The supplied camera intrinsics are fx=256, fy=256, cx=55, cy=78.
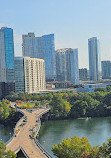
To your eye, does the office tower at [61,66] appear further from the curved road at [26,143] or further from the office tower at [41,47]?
the curved road at [26,143]

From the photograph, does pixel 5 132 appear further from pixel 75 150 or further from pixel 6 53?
pixel 6 53

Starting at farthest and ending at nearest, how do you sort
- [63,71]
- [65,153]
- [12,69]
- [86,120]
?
1. [63,71]
2. [12,69]
3. [86,120]
4. [65,153]

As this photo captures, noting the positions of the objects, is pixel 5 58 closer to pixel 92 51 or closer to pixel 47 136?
pixel 47 136

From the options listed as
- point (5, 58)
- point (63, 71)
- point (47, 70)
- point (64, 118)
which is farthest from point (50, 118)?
point (63, 71)

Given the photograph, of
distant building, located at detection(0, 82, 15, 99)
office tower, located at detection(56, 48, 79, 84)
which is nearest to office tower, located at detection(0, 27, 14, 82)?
distant building, located at detection(0, 82, 15, 99)

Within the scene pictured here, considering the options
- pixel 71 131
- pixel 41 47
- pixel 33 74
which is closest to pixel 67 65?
pixel 41 47

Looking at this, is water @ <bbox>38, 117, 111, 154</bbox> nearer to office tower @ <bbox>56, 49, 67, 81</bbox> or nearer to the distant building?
the distant building
